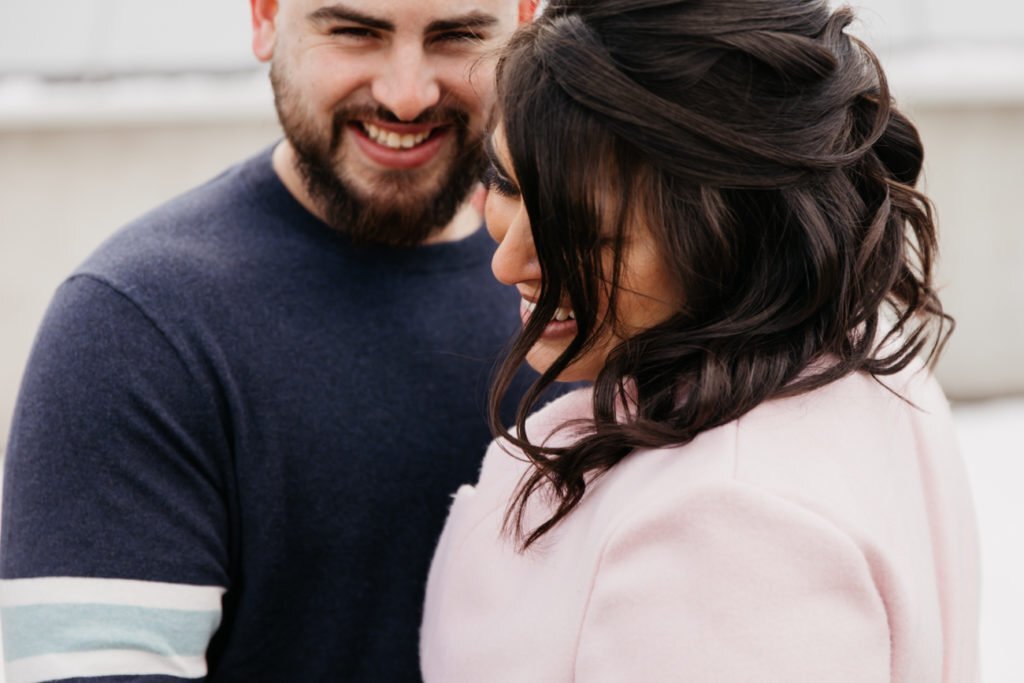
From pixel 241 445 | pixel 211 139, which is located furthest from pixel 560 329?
pixel 211 139

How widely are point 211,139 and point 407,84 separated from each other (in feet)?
7.33

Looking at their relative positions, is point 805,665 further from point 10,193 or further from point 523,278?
point 10,193

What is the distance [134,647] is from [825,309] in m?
0.79

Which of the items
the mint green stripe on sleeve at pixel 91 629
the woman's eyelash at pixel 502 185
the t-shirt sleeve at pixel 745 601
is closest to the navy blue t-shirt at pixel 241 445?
the mint green stripe on sleeve at pixel 91 629

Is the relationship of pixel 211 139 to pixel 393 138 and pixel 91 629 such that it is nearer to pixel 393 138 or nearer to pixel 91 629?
pixel 393 138

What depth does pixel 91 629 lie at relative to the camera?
47.6 inches

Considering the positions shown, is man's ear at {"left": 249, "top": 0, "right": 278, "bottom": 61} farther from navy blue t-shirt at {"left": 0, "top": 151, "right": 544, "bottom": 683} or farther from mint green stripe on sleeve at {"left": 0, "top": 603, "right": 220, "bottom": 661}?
mint green stripe on sleeve at {"left": 0, "top": 603, "right": 220, "bottom": 661}

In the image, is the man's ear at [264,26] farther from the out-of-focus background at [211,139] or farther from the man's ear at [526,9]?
the out-of-focus background at [211,139]

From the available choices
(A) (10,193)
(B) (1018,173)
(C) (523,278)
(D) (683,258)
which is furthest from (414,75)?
(B) (1018,173)

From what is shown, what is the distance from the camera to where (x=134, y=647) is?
1223 mm

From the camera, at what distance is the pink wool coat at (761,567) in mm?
802

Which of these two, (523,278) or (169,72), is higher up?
(523,278)

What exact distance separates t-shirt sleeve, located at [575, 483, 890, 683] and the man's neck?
80cm

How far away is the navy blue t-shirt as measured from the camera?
123cm
